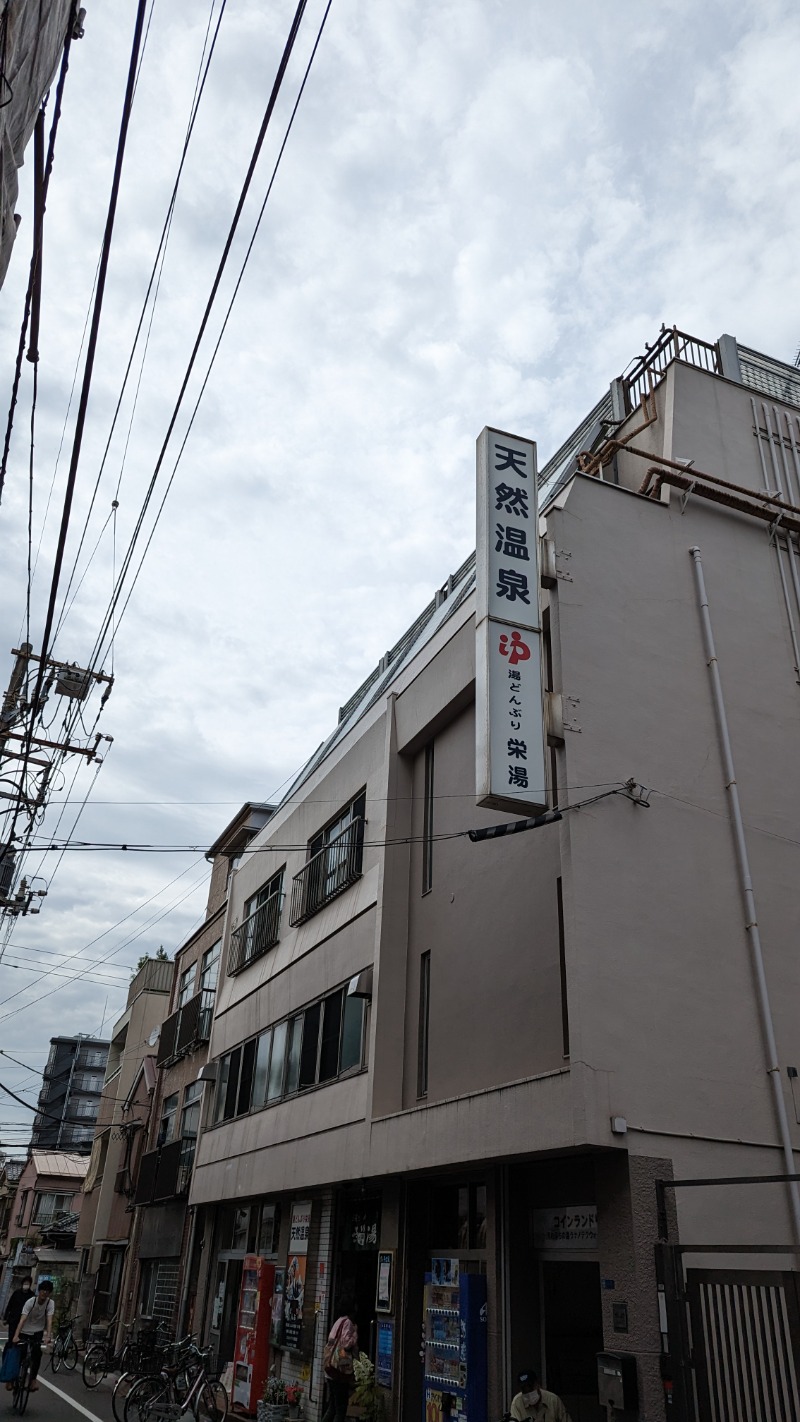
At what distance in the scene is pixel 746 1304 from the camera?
302 inches

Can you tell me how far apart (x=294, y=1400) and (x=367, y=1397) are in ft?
10.3

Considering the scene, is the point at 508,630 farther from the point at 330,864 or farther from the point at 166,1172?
the point at 166,1172

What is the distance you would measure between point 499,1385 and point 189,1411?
20.0 feet

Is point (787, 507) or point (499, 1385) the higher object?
point (787, 507)

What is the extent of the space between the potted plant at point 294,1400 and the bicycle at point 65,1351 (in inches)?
584

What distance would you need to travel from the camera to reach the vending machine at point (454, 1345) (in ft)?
33.4

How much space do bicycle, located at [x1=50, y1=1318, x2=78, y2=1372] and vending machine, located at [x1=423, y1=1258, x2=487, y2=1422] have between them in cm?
1910

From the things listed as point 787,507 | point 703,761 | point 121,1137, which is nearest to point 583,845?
point 703,761

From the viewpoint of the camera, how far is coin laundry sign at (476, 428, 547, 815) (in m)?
10.0

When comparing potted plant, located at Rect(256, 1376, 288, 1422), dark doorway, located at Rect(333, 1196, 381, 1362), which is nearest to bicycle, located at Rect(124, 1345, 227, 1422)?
potted plant, located at Rect(256, 1376, 288, 1422)

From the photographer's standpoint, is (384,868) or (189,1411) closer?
(189,1411)

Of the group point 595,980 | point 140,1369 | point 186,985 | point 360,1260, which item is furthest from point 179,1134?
point 595,980

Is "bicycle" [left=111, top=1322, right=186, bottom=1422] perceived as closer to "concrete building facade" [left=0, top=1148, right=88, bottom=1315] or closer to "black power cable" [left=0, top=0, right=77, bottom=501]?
"black power cable" [left=0, top=0, right=77, bottom=501]

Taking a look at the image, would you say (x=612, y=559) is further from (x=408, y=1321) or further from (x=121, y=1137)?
(x=121, y=1137)
